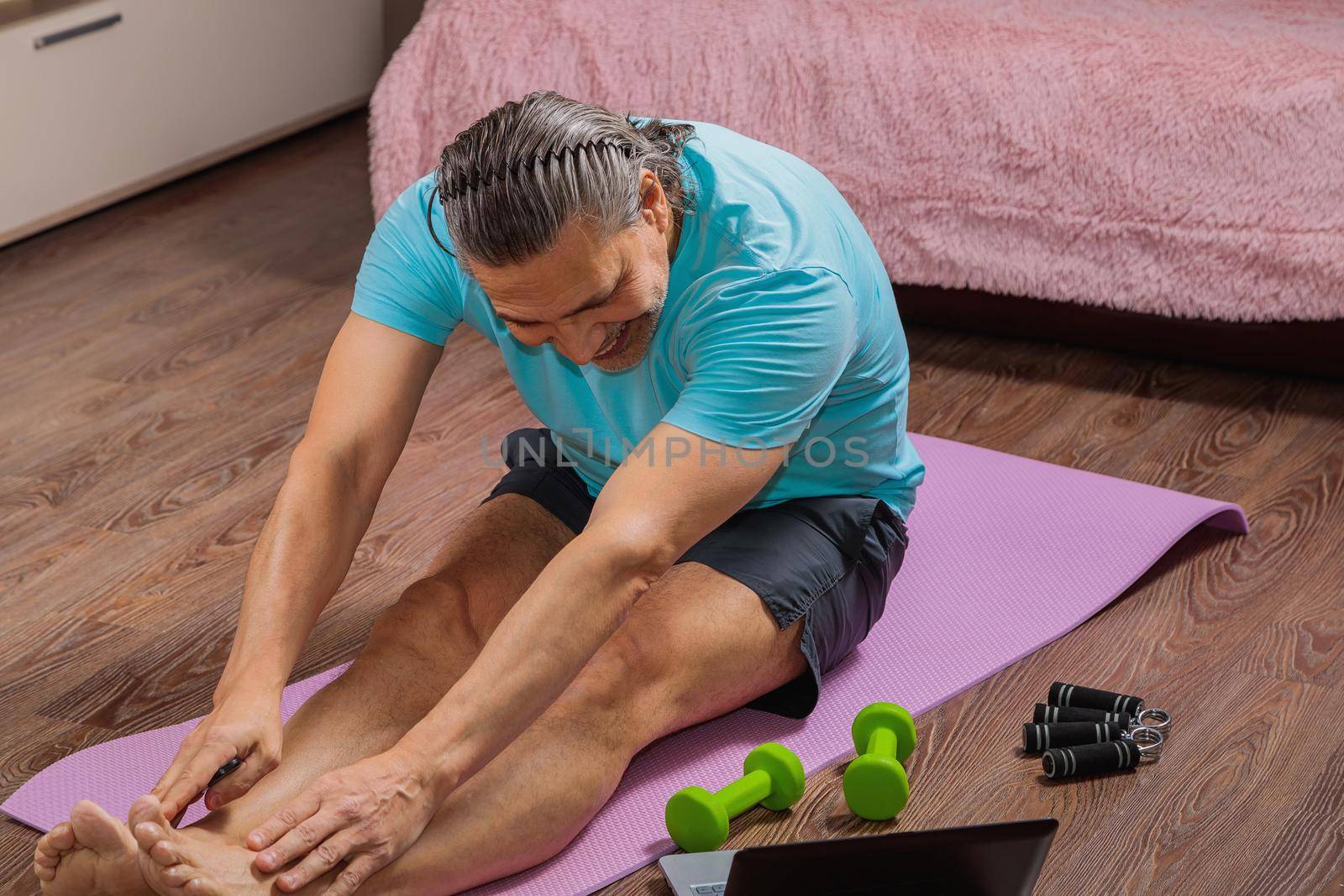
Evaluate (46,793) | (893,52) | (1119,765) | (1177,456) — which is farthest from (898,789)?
(893,52)

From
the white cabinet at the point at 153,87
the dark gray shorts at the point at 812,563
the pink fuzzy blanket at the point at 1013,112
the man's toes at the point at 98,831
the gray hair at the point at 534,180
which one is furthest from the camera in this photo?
the white cabinet at the point at 153,87

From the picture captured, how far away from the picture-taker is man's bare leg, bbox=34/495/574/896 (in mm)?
1017

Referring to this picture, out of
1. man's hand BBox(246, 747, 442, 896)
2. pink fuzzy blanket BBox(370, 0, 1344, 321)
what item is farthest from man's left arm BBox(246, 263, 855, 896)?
pink fuzzy blanket BBox(370, 0, 1344, 321)

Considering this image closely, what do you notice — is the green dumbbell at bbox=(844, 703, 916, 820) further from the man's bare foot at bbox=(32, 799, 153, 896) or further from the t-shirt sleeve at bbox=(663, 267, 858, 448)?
the man's bare foot at bbox=(32, 799, 153, 896)

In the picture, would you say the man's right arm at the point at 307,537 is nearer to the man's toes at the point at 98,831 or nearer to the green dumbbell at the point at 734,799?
the man's toes at the point at 98,831

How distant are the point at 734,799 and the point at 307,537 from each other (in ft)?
1.48

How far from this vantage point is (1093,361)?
2.34 meters

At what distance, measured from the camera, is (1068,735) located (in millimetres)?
1348

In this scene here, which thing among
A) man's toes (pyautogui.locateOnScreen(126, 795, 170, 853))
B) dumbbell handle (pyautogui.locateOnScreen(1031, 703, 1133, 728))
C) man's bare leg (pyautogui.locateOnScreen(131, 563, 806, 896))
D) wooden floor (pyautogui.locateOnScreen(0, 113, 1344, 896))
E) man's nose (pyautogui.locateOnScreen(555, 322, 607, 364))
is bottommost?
wooden floor (pyautogui.locateOnScreen(0, 113, 1344, 896))

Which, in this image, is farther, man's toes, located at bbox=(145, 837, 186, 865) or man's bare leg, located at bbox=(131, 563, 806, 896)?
man's bare leg, located at bbox=(131, 563, 806, 896)

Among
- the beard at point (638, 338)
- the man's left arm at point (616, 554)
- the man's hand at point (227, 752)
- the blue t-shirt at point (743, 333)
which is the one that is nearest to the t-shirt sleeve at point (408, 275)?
the blue t-shirt at point (743, 333)

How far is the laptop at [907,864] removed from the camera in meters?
1.04

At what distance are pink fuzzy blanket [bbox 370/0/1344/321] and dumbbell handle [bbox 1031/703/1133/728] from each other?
3.34 ft

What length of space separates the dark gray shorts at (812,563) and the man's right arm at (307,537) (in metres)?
0.21
